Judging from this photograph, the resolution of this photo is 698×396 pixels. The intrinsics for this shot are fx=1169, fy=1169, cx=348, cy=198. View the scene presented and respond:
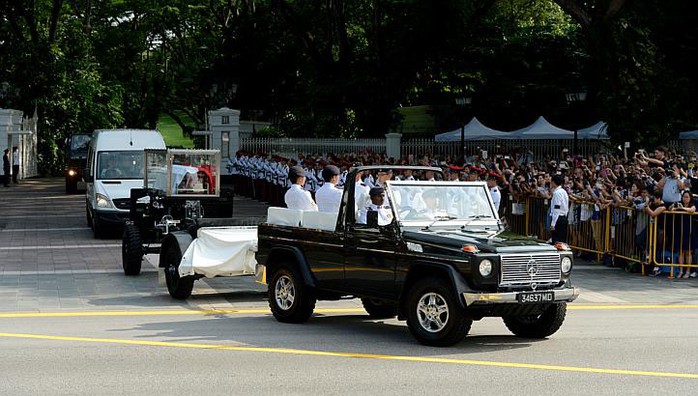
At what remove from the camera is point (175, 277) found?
16547mm

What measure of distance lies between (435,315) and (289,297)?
2541 mm

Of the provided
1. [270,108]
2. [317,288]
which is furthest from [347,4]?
[317,288]

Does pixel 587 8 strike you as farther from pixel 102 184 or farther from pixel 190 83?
pixel 190 83

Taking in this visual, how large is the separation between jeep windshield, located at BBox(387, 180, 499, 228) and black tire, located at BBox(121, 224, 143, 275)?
706cm

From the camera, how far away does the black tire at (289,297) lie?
1380 cm

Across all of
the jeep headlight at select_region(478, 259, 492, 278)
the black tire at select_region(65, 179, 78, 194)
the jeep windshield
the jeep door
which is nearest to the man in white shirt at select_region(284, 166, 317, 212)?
the jeep door

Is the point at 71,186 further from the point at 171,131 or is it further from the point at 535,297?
the point at 171,131

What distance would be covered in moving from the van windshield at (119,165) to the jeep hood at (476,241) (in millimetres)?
16255

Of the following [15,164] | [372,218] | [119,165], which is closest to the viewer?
[372,218]

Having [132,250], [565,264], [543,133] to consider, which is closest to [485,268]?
[565,264]

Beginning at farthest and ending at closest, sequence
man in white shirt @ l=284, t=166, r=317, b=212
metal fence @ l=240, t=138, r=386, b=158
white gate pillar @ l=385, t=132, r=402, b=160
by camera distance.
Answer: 1. metal fence @ l=240, t=138, r=386, b=158
2. white gate pillar @ l=385, t=132, r=402, b=160
3. man in white shirt @ l=284, t=166, r=317, b=212

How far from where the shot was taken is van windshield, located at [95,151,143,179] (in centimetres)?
2781

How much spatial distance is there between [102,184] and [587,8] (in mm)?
17027

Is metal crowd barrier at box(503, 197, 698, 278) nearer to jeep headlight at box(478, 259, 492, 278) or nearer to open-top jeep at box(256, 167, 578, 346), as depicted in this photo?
open-top jeep at box(256, 167, 578, 346)
